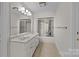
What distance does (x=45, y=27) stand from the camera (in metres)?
1.35

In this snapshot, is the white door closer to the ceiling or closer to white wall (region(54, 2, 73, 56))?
white wall (region(54, 2, 73, 56))

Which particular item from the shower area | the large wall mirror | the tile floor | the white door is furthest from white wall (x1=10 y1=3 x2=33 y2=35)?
the white door

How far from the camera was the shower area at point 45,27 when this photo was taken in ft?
4.36

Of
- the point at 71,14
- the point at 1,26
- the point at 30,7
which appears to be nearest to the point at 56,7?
the point at 71,14

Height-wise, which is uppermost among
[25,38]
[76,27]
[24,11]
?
[24,11]

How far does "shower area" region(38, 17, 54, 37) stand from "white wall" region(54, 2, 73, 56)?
8 centimetres

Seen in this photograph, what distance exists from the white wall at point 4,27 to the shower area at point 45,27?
0.44 meters

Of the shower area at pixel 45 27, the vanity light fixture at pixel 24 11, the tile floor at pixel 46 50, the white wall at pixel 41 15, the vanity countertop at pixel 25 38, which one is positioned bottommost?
the tile floor at pixel 46 50

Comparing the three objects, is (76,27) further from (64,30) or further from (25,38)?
(25,38)

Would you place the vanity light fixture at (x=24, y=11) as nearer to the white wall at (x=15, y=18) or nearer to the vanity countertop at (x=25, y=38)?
the white wall at (x=15, y=18)

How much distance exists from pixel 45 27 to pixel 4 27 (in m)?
0.55

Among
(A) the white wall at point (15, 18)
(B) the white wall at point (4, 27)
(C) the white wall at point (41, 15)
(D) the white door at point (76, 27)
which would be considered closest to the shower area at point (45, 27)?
(C) the white wall at point (41, 15)

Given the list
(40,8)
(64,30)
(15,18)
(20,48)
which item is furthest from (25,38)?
(64,30)

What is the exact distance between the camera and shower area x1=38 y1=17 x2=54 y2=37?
1.33 metres
